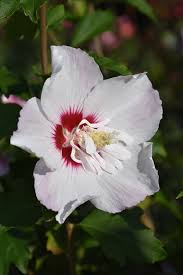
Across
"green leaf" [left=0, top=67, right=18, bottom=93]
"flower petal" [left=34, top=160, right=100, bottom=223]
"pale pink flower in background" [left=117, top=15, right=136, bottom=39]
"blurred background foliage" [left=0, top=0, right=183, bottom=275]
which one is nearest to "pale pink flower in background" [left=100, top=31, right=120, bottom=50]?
"pale pink flower in background" [left=117, top=15, right=136, bottom=39]

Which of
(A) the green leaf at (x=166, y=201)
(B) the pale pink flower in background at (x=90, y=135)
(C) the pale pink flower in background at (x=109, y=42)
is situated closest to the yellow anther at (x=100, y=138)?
(B) the pale pink flower in background at (x=90, y=135)

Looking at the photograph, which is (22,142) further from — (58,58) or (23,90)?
(23,90)

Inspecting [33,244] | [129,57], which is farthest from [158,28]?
[33,244]

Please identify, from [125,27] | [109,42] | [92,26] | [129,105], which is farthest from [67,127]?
[125,27]

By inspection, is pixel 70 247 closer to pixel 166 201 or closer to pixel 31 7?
pixel 166 201

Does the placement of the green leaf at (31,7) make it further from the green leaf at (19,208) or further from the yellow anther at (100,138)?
the green leaf at (19,208)
